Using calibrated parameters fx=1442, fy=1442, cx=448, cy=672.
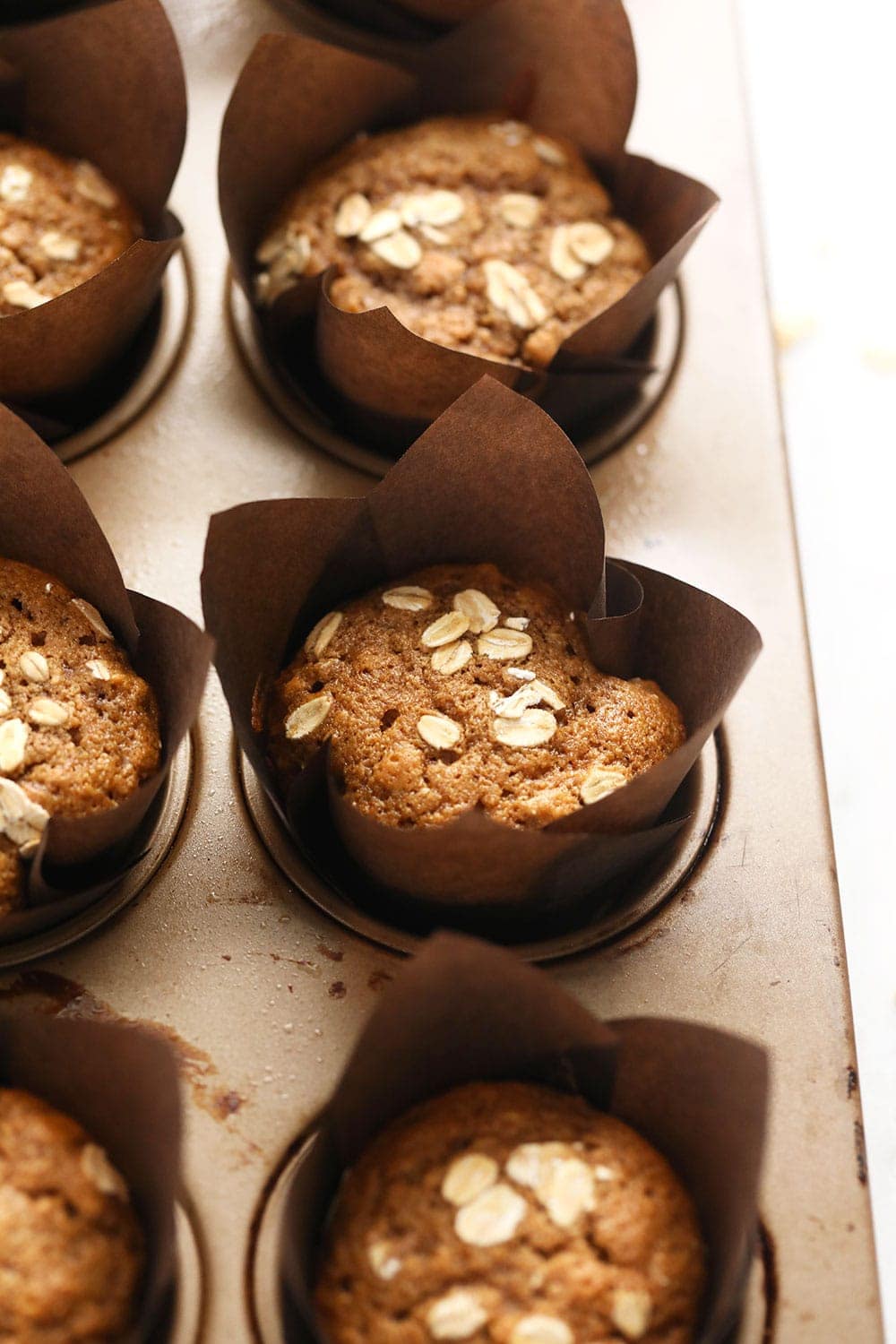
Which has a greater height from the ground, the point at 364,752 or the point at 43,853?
the point at 364,752

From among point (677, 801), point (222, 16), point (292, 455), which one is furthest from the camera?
point (222, 16)

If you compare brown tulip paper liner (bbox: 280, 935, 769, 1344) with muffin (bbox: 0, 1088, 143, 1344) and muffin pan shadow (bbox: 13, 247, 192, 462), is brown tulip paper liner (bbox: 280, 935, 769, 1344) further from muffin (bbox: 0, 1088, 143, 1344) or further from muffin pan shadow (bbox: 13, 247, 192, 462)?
muffin pan shadow (bbox: 13, 247, 192, 462)

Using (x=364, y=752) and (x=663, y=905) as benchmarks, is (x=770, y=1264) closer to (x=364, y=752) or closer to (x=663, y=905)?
(x=663, y=905)

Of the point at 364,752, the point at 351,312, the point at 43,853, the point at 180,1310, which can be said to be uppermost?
the point at 351,312

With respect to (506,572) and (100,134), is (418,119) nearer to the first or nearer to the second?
(100,134)

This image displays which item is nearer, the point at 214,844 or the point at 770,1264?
the point at 770,1264

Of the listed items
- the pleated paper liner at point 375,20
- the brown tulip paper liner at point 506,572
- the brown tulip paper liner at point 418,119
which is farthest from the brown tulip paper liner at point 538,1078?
the pleated paper liner at point 375,20

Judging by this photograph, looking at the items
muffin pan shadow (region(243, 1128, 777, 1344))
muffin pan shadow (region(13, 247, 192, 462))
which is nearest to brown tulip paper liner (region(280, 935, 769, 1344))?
muffin pan shadow (region(243, 1128, 777, 1344))

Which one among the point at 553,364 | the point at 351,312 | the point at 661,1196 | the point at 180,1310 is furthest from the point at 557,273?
the point at 180,1310
